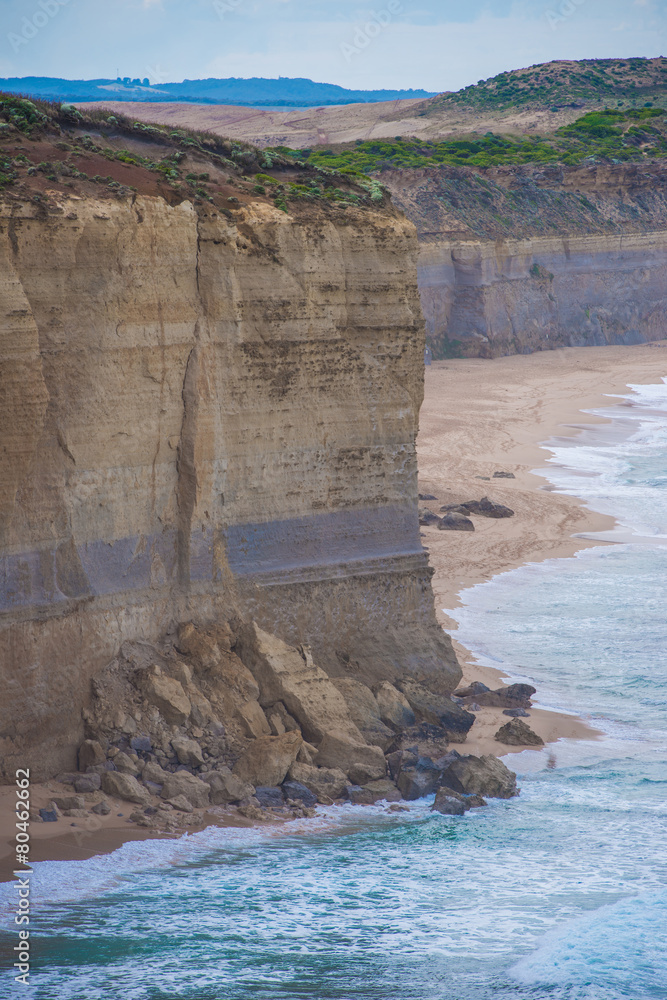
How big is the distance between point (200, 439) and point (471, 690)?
244 inches

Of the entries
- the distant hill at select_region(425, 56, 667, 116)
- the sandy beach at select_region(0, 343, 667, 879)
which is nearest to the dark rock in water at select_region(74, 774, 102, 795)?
the sandy beach at select_region(0, 343, 667, 879)

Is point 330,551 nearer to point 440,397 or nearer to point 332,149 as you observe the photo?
point 440,397

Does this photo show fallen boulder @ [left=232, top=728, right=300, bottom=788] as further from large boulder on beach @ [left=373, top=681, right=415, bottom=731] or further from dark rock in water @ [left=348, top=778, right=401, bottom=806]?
large boulder on beach @ [left=373, top=681, right=415, bottom=731]

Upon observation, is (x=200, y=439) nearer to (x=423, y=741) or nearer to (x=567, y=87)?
(x=423, y=741)

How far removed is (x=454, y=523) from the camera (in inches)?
1011

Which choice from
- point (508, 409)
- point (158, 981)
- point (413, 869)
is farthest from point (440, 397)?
point (158, 981)

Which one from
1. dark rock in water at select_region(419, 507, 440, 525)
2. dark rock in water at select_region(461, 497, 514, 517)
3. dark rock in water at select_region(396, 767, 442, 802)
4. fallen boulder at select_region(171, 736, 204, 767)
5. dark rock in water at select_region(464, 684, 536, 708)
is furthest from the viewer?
dark rock in water at select_region(461, 497, 514, 517)

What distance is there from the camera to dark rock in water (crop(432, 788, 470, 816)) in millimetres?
12953

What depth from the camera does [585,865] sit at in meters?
12.2

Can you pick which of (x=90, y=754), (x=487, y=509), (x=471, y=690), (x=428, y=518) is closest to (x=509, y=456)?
(x=487, y=509)

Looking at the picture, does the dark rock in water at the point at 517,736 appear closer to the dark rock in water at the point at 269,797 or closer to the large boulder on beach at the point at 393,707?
the large boulder on beach at the point at 393,707

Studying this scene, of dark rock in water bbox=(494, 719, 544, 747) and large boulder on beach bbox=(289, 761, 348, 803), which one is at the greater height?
large boulder on beach bbox=(289, 761, 348, 803)

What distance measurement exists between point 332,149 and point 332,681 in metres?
51.6

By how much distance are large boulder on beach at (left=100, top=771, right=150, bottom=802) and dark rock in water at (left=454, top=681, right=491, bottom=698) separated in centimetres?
591
